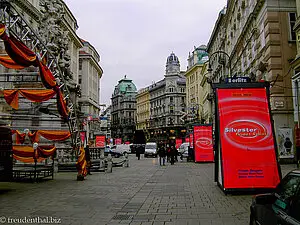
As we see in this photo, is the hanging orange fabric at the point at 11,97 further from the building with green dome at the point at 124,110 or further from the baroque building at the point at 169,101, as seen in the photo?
the building with green dome at the point at 124,110

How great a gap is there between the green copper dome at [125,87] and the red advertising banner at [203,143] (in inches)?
4768

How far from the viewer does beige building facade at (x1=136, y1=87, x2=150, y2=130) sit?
12791cm

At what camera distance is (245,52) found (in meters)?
31.9

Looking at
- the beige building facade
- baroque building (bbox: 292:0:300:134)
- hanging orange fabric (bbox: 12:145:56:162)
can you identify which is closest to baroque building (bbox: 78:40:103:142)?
the beige building facade

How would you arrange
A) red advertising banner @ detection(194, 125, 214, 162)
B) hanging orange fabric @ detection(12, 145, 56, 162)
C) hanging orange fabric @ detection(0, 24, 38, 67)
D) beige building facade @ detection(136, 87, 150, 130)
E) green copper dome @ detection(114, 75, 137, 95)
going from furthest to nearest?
1. green copper dome @ detection(114, 75, 137, 95)
2. beige building facade @ detection(136, 87, 150, 130)
3. red advertising banner @ detection(194, 125, 214, 162)
4. hanging orange fabric @ detection(12, 145, 56, 162)
5. hanging orange fabric @ detection(0, 24, 38, 67)

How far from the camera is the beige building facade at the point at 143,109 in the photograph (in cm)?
12791

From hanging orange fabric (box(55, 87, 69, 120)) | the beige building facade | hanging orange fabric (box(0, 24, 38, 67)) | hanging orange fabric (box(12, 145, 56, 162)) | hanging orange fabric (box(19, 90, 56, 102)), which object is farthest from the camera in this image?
the beige building facade

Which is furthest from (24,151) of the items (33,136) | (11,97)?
(11,97)

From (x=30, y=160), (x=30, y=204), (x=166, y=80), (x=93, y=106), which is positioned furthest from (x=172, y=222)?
(x=166, y=80)

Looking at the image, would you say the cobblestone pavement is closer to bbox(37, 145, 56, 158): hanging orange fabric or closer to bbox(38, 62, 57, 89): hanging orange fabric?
bbox(38, 62, 57, 89): hanging orange fabric

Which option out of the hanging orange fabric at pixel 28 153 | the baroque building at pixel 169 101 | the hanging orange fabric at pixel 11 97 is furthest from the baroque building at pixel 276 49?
the baroque building at pixel 169 101

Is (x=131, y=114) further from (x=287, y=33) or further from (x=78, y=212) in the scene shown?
(x=78, y=212)

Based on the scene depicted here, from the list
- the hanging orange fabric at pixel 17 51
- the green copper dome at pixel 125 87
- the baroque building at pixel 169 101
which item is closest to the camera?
the hanging orange fabric at pixel 17 51

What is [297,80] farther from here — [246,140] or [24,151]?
[24,151]
